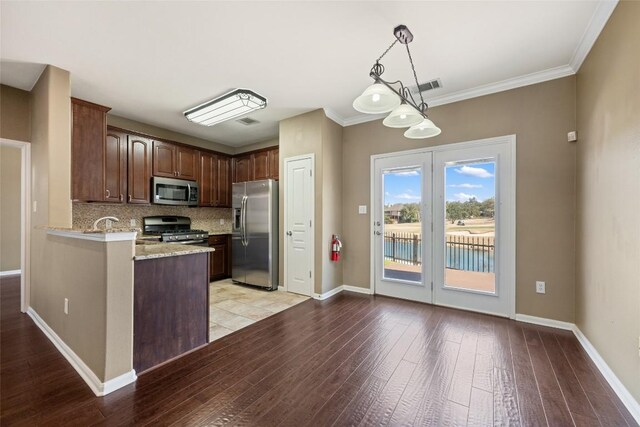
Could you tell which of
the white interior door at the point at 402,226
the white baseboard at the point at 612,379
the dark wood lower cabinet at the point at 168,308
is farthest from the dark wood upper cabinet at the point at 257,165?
the white baseboard at the point at 612,379

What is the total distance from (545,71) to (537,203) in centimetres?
141

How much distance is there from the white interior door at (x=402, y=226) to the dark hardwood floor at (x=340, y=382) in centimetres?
93

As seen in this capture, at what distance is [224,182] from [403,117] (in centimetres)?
432

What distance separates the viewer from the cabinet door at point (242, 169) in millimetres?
5406

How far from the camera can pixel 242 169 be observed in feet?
18.2

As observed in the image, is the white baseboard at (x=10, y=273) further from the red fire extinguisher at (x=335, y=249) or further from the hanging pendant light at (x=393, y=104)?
the hanging pendant light at (x=393, y=104)

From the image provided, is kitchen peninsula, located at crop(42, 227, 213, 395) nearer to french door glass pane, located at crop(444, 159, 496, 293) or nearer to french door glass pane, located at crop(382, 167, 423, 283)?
french door glass pane, located at crop(382, 167, 423, 283)

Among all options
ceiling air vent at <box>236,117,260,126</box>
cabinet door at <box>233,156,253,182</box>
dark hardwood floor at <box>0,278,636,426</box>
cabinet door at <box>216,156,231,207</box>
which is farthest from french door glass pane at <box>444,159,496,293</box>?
cabinet door at <box>216,156,231,207</box>

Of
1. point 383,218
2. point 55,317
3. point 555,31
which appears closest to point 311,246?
point 383,218

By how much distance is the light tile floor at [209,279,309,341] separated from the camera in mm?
2926

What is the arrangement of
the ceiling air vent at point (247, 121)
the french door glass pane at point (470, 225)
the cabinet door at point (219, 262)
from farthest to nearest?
the cabinet door at point (219, 262)
the ceiling air vent at point (247, 121)
the french door glass pane at point (470, 225)

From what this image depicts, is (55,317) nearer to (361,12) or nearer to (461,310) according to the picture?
(361,12)

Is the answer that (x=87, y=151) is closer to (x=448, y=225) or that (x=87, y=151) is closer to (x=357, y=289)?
(x=357, y=289)

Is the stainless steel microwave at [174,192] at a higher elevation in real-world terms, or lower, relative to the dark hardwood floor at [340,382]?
higher
